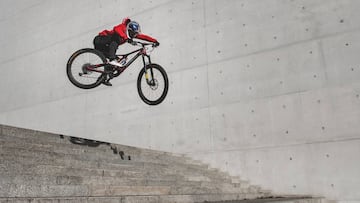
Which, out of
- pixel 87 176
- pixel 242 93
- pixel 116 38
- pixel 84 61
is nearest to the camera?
pixel 87 176

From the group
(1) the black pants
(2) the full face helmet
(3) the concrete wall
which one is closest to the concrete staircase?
(3) the concrete wall

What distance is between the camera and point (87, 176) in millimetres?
4078

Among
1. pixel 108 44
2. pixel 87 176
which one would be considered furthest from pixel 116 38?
pixel 87 176

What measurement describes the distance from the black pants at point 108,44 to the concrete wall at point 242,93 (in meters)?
3.52

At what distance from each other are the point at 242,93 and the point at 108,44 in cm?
388

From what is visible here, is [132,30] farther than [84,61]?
No

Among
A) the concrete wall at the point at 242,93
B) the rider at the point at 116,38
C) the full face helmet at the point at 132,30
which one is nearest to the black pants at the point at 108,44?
the rider at the point at 116,38

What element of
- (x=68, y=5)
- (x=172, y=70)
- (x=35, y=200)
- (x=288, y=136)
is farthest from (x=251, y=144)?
(x=68, y=5)

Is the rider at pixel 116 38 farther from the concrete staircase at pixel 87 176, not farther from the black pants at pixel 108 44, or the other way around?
the concrete staircase at pixel 87 176

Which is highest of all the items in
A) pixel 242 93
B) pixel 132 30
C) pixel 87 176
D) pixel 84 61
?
pixel 132 30

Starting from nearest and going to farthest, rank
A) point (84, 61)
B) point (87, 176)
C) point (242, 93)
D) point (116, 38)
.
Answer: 1. point (87, 176)
2. point (116, 38)
3. point (84, 61)
4. point (242, 93)

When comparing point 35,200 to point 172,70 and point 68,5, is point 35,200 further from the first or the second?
point 68,5

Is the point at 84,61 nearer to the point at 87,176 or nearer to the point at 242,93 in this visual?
the point at 87,176

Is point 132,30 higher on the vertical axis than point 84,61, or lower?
higher
